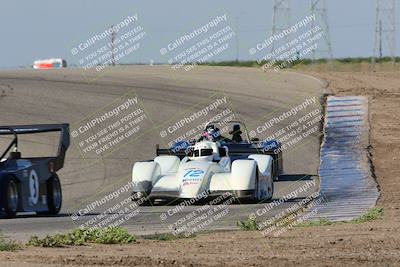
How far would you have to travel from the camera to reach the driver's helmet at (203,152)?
76.6 feet

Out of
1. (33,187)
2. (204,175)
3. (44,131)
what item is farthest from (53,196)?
(204,175)

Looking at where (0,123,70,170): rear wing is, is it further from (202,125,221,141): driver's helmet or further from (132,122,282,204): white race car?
(202,125,221,141): driver's helmet

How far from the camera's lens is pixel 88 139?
33281 mm

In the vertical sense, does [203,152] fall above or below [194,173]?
above

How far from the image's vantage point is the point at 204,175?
22.4 metres

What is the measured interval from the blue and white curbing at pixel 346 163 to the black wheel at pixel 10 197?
16.0 feet

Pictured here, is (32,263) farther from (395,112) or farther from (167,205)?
(395,112)

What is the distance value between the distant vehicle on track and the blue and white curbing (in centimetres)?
464

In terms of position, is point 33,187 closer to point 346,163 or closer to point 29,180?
point 29,180

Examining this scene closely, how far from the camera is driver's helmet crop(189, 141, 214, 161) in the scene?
76.6 ft

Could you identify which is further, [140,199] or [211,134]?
[211,134]

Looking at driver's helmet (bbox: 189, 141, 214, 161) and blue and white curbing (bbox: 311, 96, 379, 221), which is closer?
blue and white curbing (bbox: 311, 96, 379, 221)

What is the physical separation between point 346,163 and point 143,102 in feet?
44.3

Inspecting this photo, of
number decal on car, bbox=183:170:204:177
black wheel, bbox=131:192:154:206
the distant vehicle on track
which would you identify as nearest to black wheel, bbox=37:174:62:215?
the distant vehicle on track
